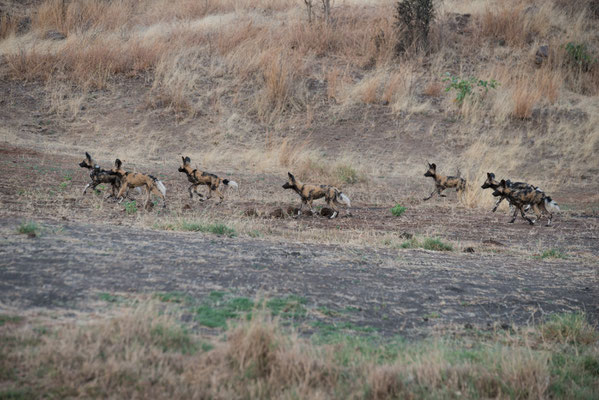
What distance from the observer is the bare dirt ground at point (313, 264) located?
5.84 metres

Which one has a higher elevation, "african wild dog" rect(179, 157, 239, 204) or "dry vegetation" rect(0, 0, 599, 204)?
"dry vegetation" rect(0, 0, 599, 204)

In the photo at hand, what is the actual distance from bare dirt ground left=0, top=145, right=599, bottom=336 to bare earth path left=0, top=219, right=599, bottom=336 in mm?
13

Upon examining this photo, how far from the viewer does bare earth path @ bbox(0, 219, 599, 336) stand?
18.8 feet

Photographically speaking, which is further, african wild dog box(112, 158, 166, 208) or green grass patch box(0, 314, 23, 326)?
african wild dog box(112, 158, 166, 208)

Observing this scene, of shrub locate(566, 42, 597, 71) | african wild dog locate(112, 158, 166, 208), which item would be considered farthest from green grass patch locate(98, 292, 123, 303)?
shrub locate(566, 42, 597, 71)

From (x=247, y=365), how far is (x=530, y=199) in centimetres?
1040

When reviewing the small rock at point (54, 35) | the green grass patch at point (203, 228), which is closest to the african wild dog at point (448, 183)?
the green grass patch at point (203, 228)

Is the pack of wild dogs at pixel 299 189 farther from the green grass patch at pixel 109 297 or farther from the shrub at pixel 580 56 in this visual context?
the shrub at pixel 580 56

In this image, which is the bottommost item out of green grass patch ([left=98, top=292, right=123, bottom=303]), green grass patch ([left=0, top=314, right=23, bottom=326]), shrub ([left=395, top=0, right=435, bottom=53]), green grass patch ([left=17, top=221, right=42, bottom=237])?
green grass patch ([left=17, top=221, right=42, bottom=237])

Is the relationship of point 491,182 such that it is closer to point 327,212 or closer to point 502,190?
point 502,190

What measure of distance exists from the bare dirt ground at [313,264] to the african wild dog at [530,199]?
0.92m

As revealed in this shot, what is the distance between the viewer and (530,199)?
1320 centimetres

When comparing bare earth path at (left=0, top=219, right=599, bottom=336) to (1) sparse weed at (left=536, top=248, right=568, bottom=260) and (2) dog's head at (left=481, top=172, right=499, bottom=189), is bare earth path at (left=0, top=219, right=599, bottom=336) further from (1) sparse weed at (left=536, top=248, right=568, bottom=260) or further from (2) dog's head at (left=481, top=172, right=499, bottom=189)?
(2) dog's head at (left=481, top=172, right=499, bottom=189)

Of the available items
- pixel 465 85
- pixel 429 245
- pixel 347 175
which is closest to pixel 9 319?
pixel 429 245
